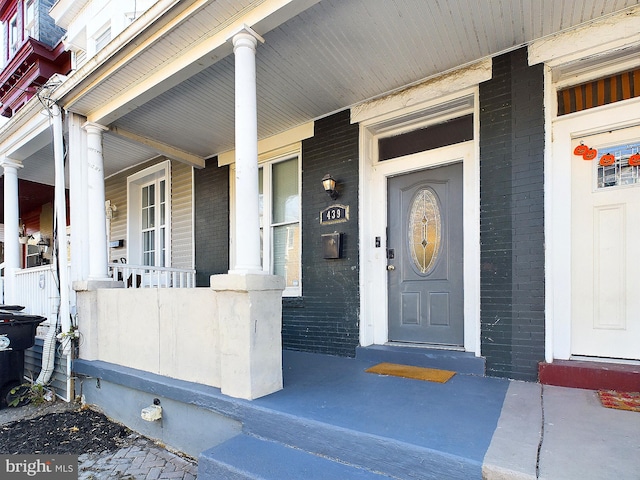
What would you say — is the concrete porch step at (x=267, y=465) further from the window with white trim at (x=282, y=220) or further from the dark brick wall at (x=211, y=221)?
the dark brick wall at (x=211, y=221)

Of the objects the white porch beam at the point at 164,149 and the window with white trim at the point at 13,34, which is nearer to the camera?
the white porch beam at the point at 164,149

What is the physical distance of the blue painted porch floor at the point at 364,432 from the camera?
181 cm

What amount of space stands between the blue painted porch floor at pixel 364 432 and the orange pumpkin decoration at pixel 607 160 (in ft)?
5.96

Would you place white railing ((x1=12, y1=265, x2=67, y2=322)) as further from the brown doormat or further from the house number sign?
the brown doormat

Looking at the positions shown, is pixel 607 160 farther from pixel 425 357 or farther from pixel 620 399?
pixel 425 357

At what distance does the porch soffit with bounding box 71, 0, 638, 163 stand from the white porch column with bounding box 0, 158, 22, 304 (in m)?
2.47

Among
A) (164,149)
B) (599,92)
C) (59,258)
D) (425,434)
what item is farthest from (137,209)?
(599,92)

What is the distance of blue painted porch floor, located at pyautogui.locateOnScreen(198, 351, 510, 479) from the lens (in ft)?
5.93

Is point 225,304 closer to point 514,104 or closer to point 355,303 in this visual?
point 355,303

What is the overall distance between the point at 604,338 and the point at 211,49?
366 centimetres

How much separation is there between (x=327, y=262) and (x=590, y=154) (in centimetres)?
251

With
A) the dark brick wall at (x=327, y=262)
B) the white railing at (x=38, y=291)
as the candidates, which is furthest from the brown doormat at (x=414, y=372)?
the white railing at (x=38, y=291)

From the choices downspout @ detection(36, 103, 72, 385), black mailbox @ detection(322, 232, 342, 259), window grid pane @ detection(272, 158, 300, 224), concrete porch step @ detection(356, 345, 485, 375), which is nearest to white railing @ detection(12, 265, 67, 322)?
downspout @ detection(36, 103, 72, 385)

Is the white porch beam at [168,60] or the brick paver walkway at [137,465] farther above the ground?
the white porch beam at [168,60]
